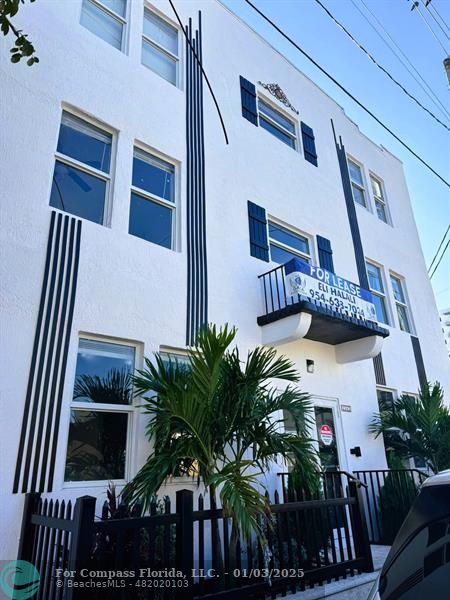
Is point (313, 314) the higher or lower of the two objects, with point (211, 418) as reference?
higher

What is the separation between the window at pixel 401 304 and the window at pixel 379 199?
1.99m

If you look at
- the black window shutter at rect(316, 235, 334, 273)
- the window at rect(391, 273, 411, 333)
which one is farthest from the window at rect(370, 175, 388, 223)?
the black window shutter at rect(316, 235, 334, 273)

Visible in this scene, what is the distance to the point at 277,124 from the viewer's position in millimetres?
9477

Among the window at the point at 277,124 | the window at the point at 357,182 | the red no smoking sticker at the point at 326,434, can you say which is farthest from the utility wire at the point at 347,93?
the red no smoking sticker at the point at 326,434

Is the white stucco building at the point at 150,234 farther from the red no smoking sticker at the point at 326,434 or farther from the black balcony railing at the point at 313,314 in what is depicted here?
the red no smoking sticker at the point at 326,434

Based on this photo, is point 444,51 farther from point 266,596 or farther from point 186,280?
point 266,596

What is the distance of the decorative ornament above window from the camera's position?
31.2ft

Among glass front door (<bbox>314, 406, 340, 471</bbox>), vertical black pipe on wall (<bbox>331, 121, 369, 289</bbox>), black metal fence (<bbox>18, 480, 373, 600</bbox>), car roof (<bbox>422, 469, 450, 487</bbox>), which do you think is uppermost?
vertical black pipe on wall (<bbox>331, 121, 369, 289</bbox>)

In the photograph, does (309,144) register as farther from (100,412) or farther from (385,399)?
(100,412)

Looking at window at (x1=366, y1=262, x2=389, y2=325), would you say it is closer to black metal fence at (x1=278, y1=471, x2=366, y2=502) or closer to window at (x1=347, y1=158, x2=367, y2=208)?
window at (x1=347, y1=158, x2=367, y2=208)

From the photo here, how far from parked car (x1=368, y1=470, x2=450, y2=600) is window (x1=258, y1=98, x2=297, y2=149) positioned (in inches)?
343

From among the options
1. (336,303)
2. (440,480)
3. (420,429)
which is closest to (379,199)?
(336,303)

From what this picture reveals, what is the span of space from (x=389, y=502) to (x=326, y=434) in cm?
141

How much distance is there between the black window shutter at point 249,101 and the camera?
27.9 feet
